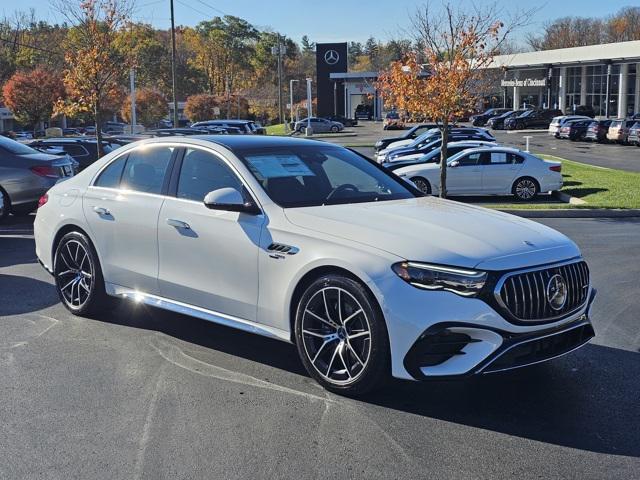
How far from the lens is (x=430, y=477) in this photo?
3.67 metres

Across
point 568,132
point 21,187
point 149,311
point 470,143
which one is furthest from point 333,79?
point 149,311

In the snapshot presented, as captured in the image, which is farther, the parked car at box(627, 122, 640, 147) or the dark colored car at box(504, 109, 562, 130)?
the dark colored car at box(504, 109, 562, 130)

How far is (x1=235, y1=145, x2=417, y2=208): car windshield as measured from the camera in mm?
5402

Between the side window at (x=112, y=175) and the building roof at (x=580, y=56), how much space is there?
156 ft

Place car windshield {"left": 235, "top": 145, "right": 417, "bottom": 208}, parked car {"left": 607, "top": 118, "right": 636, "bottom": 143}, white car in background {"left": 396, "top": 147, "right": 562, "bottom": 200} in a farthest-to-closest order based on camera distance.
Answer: parked car {"left": 607, "top": 118, "right": 636, "bottom": 143} < white car in background {"left": 396, "top": 147, "right": 562, "bottom": 200} < car windshield {"left": 235, "top": 145, "right": 417, "bottom": 208}

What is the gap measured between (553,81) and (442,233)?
76.2 metres

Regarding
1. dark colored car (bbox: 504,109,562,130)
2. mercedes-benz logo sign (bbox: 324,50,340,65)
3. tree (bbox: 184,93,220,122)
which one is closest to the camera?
dark colored car (bbox: 504,109,562,130)

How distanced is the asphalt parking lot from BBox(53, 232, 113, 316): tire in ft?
0.92

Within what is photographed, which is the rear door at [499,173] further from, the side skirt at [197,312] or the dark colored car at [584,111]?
the dark colored car at [584,111]

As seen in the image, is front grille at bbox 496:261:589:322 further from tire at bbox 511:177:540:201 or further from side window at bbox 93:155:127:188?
tire at bbox 511:177:540:201

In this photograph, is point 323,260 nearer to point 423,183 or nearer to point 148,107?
point 423,183

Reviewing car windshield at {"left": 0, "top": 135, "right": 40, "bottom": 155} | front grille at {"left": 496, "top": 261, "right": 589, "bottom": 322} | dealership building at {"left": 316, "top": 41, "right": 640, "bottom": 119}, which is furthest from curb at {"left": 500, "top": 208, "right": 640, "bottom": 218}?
dealership building at {"left": 316, "top": 41, "right": 640, "bottom": 119}

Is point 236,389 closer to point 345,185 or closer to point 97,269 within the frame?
point 345,185

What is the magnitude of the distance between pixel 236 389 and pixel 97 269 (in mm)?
2198
